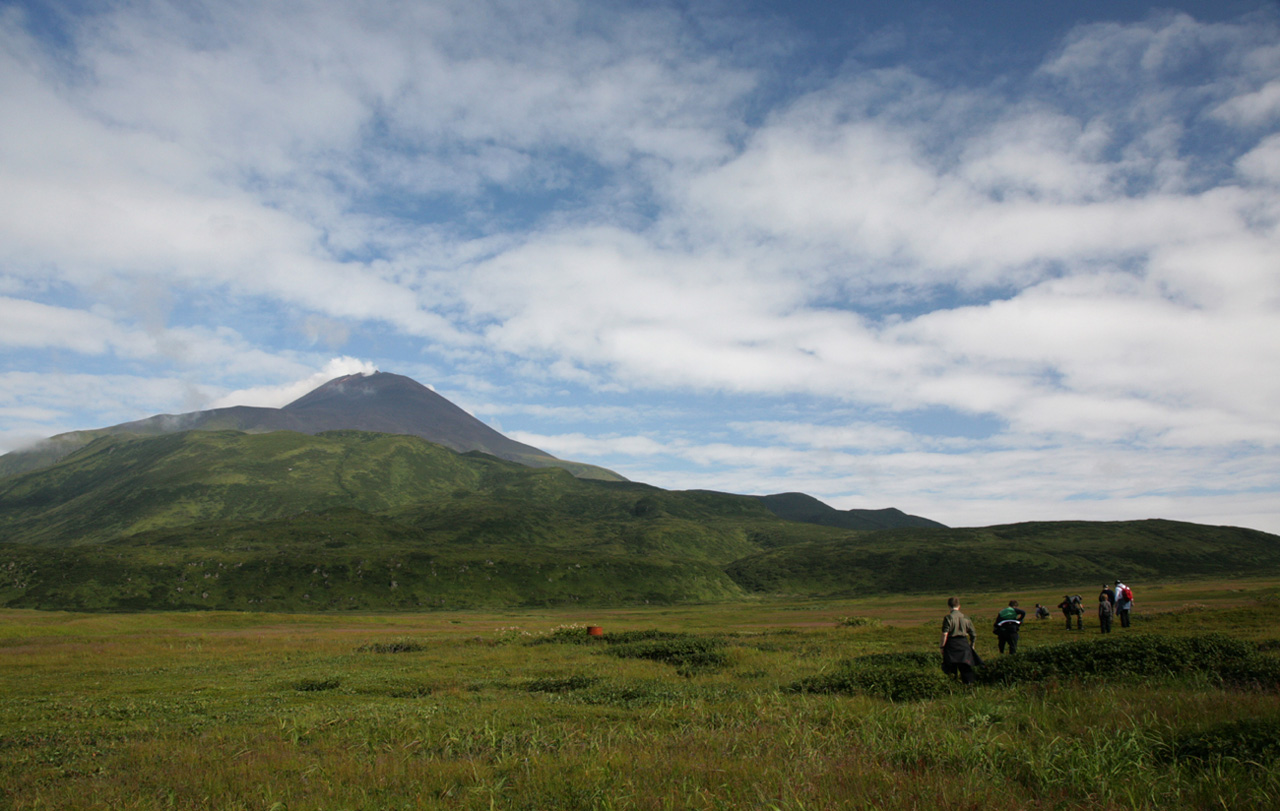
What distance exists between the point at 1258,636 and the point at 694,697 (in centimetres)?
2702

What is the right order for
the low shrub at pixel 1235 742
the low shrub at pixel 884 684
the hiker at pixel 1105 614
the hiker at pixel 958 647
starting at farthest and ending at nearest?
1. the hiker at pixel 1105 614
2. the hiker at pixel 958 647
3. the low shrub at pixel 884 684
4. the low shrub at pixel 1235 742

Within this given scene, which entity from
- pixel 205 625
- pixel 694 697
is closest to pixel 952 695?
pixel 694 697

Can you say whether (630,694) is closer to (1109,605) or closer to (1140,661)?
(1140,661)

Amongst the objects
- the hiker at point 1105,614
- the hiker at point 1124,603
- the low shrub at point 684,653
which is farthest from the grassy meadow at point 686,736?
the hiker at point 1124,603

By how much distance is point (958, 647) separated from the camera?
17953 mm

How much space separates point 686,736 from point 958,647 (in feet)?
33.2

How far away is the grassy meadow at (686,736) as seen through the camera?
27.3 feet

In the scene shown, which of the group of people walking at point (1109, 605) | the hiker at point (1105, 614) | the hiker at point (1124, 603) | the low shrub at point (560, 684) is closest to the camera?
the low shrub at point (560, 684)

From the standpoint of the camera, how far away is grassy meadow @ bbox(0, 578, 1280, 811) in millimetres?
8328

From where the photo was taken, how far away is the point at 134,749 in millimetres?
13344

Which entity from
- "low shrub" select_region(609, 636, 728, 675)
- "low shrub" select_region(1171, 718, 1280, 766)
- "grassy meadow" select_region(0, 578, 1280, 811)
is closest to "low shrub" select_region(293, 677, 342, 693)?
"grassy meadow" select_region(0, 578, 1280, 811)

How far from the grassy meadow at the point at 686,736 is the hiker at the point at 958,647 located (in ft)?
2.01

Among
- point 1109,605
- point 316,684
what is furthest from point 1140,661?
point 316,684

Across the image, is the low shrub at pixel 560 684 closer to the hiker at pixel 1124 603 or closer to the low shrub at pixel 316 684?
the low shrub at pixel 316 684
